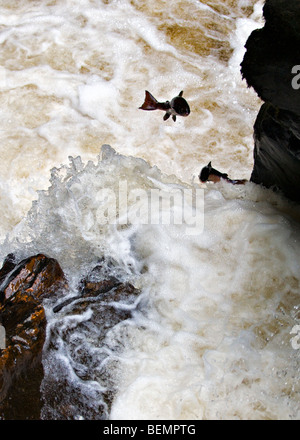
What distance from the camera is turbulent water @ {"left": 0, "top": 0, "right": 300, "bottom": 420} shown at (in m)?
2.68

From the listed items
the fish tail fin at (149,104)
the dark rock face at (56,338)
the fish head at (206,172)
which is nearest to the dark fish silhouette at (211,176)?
the fish head at (206,172)

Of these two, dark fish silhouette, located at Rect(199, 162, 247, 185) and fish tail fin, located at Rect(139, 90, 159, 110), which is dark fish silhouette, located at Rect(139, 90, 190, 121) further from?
dark fish silhouette, located at Rect(199, 162, 247, 185)

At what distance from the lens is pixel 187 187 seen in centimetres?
406

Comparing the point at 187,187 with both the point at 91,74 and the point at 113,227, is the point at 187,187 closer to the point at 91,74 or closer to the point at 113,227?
the point at 113,227

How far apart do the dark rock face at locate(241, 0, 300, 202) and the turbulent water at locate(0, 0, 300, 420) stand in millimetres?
535

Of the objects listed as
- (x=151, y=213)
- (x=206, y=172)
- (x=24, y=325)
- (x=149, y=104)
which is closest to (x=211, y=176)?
(x=206, y=172)

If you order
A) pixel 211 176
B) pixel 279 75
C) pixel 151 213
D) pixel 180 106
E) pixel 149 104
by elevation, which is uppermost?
pixel 279 75

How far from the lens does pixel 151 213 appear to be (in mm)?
3645

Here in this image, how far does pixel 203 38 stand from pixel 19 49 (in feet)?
8.54

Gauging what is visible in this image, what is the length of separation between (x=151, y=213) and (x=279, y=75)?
147 cm

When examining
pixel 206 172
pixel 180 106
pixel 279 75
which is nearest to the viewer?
pixel 279 75

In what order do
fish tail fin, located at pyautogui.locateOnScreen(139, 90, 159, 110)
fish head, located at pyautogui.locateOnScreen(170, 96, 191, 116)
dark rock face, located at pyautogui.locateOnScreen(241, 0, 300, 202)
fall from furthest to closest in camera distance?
fish tail fin, located at pyautogui.locateOnScreen(139, 90, 159, 110) → fish head, located at pyautogui.locateOnScreen(170, 96, 191, 116) → dark rock face, located at pyautogui.locateOnScreen(241, 0, 300, 202)

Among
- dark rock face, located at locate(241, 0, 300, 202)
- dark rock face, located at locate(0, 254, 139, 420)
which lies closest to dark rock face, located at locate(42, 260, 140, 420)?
dark rock face, located at locate(0, 254, 139, 420)

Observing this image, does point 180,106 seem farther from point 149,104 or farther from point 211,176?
point 211,176
